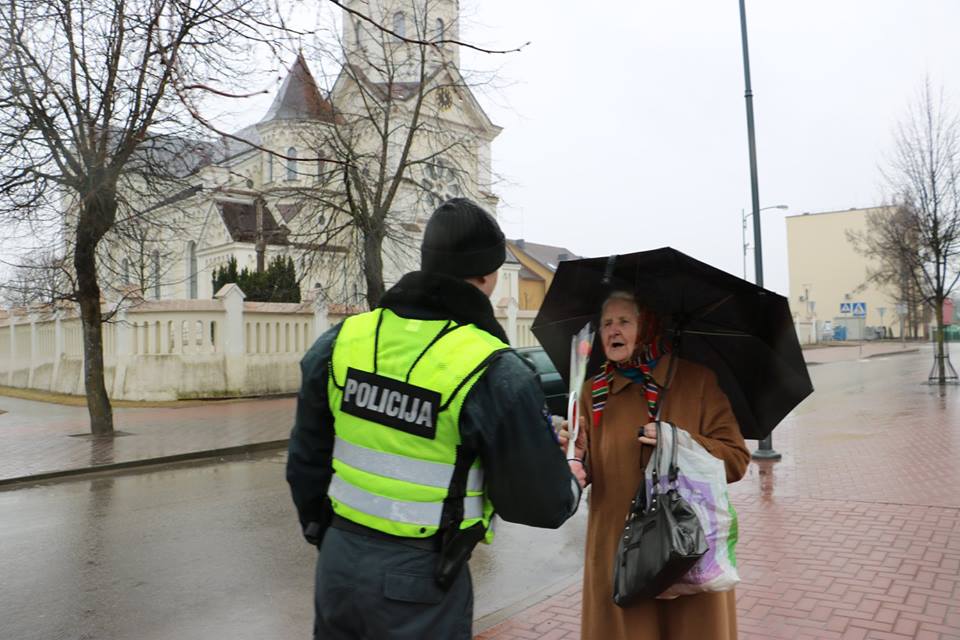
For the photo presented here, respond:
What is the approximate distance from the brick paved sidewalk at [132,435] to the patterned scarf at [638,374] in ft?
30.6

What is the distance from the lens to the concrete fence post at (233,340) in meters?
20.3

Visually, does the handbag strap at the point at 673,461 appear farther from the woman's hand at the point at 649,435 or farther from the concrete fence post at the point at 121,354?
the concrete fence post at the point at 121,354

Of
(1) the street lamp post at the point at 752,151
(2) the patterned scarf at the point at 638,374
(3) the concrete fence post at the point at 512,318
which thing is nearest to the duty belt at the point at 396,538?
(2) the patterned scarf at the point at 638,374

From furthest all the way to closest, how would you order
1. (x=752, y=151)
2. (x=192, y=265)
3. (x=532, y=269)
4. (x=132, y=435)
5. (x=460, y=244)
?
1. (x=532, y=269)
2. (x=192, y=265)
3. (x=132, y=435)
4. (x=752, y=151)
5. (x=460, y=244)

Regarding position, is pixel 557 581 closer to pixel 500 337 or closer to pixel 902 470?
pixel 500 337

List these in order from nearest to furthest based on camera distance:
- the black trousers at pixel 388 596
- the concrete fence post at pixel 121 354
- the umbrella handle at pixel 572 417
Result: 1. the black trousers at pixel 388 596
2. the umbrella handle at pixel 572 417
3. the concrete fence post at pixel 121 354

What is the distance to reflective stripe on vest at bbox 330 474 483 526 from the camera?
1.94m

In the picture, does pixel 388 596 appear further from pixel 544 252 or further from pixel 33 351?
pixel 544 252

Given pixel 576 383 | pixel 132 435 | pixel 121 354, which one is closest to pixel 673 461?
pixel 576 383

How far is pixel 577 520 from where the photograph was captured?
7637 mm

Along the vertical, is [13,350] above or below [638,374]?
above

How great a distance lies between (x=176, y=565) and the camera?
6.04m

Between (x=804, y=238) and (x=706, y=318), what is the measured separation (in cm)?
8835

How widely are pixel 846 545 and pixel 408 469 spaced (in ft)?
17.1
